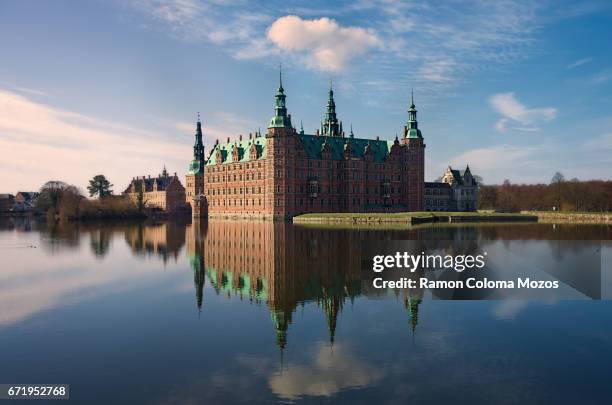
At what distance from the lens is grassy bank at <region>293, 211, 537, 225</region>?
85000 mm

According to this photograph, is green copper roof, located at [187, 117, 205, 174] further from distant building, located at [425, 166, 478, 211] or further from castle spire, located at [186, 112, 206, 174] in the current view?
distant building, located at [425, 166, 478, 211]

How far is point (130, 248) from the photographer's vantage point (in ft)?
160

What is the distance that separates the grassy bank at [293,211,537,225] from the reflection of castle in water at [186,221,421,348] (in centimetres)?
3857

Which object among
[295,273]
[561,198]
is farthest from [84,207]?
[561,198]

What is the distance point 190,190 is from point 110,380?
131890mm

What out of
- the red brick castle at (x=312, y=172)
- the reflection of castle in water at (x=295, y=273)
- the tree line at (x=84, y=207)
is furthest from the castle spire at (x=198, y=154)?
the reflection of castle in water at (x=295, y=273)

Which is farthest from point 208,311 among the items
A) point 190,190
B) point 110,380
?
point 190,190

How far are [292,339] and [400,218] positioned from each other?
2743 inches

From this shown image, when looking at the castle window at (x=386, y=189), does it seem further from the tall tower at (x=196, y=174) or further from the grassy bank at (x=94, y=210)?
the grassy bank at (x=94, y=210)

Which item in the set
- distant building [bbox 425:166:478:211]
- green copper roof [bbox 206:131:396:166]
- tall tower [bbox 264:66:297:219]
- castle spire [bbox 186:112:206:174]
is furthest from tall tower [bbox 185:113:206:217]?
distant building [bbox 425:166:478:211]

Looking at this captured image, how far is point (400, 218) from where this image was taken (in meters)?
85.2

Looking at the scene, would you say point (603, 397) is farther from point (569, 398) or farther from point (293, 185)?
point (293, 185)

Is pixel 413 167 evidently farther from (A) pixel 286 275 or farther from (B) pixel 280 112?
(A) pixel 286 275

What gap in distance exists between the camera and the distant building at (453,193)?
5586 inches
